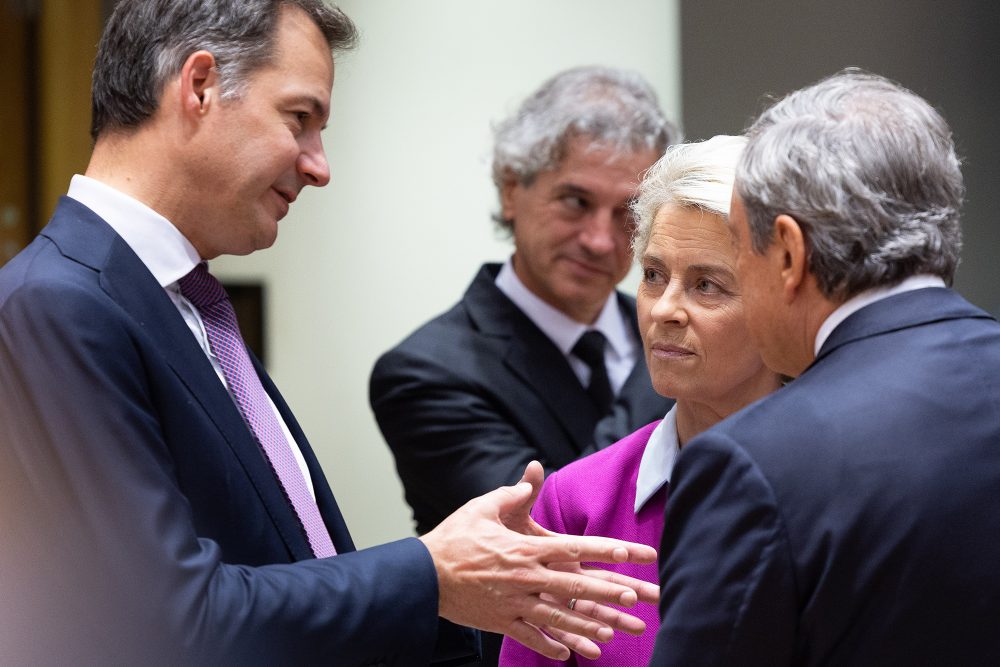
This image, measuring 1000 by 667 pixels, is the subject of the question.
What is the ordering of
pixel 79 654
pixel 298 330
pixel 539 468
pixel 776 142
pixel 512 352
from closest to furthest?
pixel 776 142
pixel 79 654
pixel 539 468
pixel 512 352
pixel 298 330

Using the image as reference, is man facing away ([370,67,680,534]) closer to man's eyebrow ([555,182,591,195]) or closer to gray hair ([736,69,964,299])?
man's eyebrow ([555,182,591,195])

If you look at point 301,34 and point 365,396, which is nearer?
point 301,34

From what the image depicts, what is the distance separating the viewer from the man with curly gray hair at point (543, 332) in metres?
2.56

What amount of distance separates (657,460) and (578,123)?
43.9 inches

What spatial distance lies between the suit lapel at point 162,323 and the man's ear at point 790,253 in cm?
69

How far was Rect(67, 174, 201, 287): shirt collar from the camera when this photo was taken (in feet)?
5.32

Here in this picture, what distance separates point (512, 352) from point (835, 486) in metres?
1.52

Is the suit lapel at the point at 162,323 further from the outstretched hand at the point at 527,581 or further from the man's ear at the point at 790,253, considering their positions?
the man's ear at the point at 790,253

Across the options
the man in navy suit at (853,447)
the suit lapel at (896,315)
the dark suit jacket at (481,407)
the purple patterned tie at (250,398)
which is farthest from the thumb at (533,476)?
the dark suit jacket at (481,407)

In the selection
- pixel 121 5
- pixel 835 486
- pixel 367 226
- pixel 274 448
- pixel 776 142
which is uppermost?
pixel 121 5

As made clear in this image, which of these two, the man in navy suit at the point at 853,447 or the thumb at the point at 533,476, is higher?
the man in navy suit at the point at 853,447

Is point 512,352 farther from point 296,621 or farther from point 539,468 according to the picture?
point 296,621

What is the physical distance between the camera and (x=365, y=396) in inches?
151

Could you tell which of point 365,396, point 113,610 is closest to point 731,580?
point 113,610
